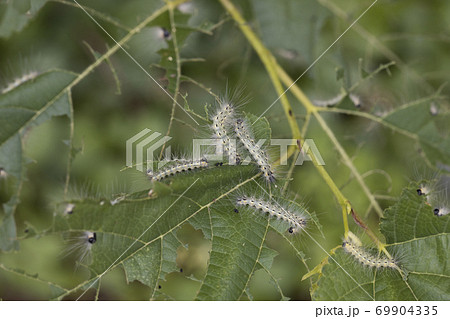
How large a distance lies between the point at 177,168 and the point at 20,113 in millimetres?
764

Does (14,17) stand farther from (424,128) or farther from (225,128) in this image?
(424,128)

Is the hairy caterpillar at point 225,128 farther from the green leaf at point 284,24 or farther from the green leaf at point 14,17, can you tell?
the green leaf at point 14,17

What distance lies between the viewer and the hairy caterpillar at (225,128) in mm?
1871

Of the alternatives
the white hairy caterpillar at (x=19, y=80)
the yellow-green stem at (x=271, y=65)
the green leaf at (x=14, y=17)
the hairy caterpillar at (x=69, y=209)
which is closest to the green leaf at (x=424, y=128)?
the yellow-green stem at (x=271, y=65)

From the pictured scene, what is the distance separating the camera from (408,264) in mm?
1763

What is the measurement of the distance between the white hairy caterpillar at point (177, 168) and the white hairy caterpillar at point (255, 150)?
8.2 inches

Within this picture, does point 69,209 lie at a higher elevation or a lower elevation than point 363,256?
higher

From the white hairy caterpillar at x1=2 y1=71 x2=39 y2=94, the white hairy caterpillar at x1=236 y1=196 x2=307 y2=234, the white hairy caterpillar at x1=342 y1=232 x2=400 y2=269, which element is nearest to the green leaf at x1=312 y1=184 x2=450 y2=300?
the white hairy caterpillar at x1=342 y1=232 x2=400 y2=269

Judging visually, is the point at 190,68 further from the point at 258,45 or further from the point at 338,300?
the point at 338,300

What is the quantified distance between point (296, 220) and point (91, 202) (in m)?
0.91

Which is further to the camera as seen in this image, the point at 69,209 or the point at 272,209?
the point at 272,209

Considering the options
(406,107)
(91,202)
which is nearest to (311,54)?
(406,107)

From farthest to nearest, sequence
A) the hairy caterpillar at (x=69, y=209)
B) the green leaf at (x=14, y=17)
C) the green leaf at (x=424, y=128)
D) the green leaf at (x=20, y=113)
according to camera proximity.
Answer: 1. the green leaf at (x=424, y=128)
2. the green leaf at (x=14, y=17)
3. the green leaf at (x=20, y=113)
4. the hairy caterpillar at (x=69, y=209)

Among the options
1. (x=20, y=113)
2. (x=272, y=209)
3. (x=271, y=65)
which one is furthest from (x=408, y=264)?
(x=20, y=113)
